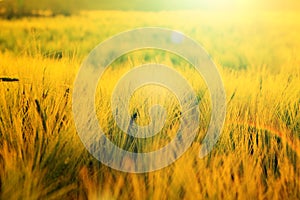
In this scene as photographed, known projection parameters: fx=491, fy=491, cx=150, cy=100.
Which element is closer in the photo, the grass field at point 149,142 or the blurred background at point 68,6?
the grass field at point 149,142

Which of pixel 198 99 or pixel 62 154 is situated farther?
pixel 198 99

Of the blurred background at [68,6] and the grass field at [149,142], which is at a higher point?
the blurred background at [68,6]

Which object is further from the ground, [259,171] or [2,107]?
[2,107]

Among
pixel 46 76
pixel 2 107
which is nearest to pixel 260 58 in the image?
pixel 46 76

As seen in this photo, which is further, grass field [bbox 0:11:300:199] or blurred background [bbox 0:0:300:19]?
blurred background [bbox 0:0:300:19]

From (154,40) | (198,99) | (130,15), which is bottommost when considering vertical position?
(198,99)

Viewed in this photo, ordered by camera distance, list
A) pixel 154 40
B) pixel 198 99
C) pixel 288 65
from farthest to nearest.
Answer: pixel 154 40 → pixel 288 65 → pixel 198 99

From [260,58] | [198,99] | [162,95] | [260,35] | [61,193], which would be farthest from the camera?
[260,35]

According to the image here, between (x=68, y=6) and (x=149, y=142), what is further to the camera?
(x=68, y=6)

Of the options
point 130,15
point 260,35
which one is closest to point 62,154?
point 260,35

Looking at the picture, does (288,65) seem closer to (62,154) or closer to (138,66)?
(138,66)

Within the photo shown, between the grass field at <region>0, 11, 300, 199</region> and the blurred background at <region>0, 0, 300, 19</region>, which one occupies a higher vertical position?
the blurred background at <region>0, 0, 300, 19</region>

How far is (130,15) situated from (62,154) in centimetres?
259

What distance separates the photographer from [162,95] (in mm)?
1533
